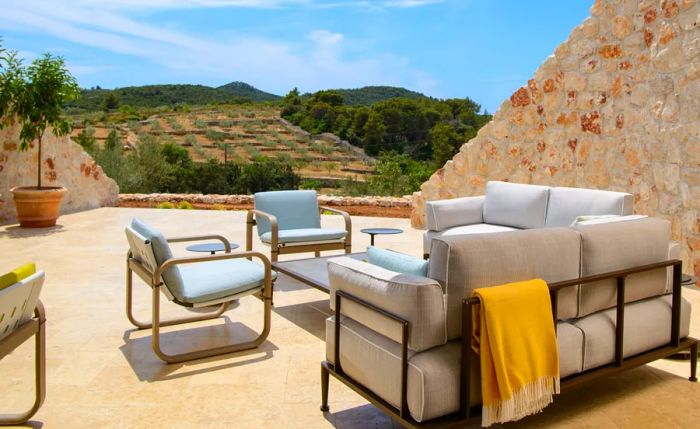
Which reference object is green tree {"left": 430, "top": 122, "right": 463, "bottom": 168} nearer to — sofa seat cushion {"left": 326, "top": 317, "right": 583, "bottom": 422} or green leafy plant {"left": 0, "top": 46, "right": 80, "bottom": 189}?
green leafy plant {"left": 0, "top": 46, "right": 80, "bottom": 189}

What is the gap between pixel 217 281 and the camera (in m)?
3.76

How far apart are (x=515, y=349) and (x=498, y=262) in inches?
14.1

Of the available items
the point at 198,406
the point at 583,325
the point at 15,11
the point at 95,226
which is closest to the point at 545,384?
the point at 583,325

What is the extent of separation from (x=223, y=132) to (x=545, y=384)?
28030 millimetres

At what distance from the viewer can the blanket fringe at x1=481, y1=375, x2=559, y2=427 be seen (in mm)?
2465

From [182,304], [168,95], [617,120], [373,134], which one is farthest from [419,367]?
[168,95]

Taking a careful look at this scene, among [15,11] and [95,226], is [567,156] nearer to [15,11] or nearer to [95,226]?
[95,226]

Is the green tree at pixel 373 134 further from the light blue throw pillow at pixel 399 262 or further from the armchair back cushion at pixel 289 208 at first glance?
the light blue throw pillow at pixel 399 262

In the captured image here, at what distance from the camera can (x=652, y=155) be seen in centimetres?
600

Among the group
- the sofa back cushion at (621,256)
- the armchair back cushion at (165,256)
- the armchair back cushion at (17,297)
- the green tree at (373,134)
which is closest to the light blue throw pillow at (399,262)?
the sofa back cushion at (621,256)

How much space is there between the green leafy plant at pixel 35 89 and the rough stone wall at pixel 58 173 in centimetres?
64

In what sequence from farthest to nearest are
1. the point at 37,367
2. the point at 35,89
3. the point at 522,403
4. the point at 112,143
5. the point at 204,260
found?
the point at 112,143 → the point at 35,89 → the point at 204,260 → the point at 37,367 → the point at 522,403

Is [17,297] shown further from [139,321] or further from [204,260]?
[139,321]

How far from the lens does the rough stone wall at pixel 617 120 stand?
5586 millimetres
